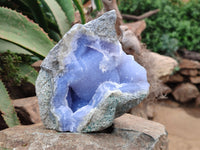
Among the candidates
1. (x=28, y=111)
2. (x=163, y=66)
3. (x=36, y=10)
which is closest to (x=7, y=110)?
(x=28, y=111)

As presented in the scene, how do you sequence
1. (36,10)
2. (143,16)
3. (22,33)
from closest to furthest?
(22,33)
(36,10)
(143,16)

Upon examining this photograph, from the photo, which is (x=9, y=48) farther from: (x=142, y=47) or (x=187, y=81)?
(x=187, y=81)

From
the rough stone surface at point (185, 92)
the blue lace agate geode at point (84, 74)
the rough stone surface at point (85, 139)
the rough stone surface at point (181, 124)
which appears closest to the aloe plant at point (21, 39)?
the rough stone surface at point (85, 139)

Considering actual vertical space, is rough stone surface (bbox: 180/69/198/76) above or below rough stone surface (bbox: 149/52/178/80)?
→ below

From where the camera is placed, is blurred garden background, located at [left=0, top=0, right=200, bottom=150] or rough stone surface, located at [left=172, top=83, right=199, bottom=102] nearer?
blurred garden background, located at [left=0, top=0, right=200, bottom=150]

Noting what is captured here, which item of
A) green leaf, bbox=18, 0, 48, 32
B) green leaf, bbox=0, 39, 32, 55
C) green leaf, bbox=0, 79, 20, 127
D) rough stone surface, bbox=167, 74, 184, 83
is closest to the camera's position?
green leaf, bbox=0, 79, 20, 127

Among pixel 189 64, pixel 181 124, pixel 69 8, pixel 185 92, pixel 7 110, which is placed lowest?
pixel 181 124

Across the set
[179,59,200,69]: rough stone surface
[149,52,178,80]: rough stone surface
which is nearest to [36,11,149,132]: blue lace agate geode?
[149,52,178,80]: rough stone surface

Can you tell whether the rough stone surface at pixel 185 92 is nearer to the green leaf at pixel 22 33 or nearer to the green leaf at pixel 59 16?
the green leaf at pixel 59 16

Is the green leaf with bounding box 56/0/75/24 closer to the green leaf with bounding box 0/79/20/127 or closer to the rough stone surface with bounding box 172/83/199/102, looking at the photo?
the green leaf with bounding box 0/79/20/127
